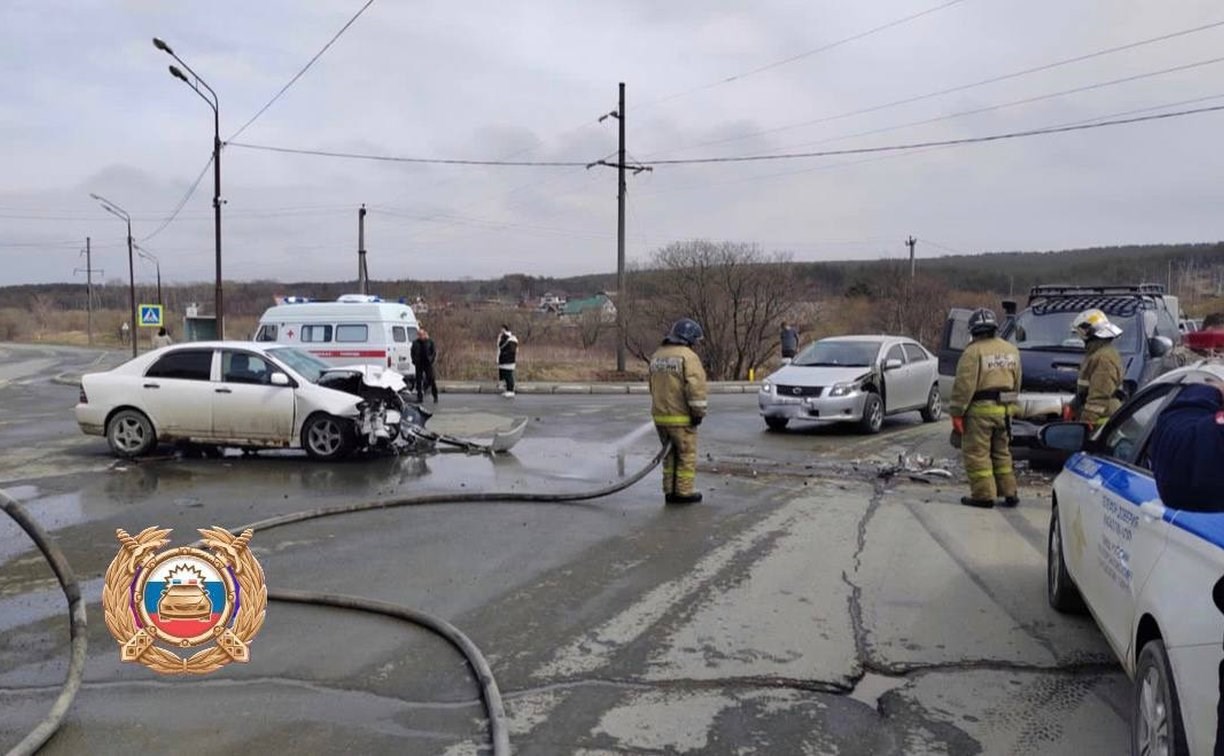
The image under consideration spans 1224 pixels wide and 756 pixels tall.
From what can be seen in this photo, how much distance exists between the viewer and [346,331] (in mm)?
22844

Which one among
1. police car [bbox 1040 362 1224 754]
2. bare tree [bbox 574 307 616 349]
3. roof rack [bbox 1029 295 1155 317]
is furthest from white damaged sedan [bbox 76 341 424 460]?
bare tree [bbox 574 307 616 349]

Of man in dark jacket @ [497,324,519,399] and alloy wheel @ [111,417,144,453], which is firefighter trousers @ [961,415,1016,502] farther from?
man in dark jacket @ [497,324,519,399]

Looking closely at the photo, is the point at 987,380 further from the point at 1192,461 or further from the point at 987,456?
the point at 1192,461

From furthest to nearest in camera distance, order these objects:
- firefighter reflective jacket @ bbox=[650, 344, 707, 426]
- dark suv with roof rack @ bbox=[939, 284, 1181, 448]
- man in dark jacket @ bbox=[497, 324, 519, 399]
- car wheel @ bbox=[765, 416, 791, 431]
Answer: man in dark jacket @ bbox=[497, 324, 519, 399] → car wheel @ bbox=[765, 416, 791, 431] → dark suv with roof rack @ bbox=[939, 284, 1181, 448] → firefighter reflective jacket @ bbox=[650, 344, 707, 426]

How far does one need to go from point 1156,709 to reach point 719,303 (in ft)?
107

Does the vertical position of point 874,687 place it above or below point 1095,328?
below

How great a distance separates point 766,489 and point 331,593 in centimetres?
534

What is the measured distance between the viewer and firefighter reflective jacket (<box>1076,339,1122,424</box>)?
8.80 meters

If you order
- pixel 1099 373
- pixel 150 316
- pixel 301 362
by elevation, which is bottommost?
pixel 301 362

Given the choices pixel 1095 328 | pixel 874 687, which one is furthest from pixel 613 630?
pixel 1095 328

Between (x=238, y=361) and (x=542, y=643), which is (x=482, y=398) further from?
(x=542, y=643)

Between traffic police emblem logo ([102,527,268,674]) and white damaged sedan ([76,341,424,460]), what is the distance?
741 cm

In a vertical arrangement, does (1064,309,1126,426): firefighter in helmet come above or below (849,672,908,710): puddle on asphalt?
above

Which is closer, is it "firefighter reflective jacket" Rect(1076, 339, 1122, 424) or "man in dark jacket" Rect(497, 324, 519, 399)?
"firefighter reflective jacket" Rect(1076, 339, 1122, 424)
